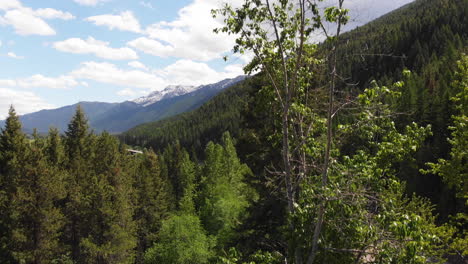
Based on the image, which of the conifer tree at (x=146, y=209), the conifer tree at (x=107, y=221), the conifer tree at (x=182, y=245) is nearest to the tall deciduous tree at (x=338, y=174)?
the conifer tree at (x=107, y=221)

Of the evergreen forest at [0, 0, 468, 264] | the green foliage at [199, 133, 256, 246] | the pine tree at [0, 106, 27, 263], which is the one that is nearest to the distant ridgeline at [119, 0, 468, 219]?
the evergreen forest at [0, 0, 468, 264]

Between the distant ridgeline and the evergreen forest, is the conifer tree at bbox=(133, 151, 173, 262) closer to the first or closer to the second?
the evergreen forest

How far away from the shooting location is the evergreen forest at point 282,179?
6.12 meters

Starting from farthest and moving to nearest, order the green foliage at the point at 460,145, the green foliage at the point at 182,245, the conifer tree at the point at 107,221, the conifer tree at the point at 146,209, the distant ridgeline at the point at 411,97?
the conifer tree at the point at 146,209, the green foliage at the point at 182,245, the conifer tree at the point at 107,221, the distant ridgeline at the point at 411,97, the green foliage at the point at 460,145

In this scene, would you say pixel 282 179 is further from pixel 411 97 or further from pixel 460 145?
pixel 411 97

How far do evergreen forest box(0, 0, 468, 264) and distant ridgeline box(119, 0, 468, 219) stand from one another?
235 millimetres

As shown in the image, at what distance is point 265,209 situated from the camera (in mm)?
14266

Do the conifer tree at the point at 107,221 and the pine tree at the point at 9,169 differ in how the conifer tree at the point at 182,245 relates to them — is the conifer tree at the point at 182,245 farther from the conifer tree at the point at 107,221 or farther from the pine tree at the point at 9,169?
the pine tree at the point at 9,169

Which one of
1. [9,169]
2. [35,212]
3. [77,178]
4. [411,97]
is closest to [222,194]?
[77,178]

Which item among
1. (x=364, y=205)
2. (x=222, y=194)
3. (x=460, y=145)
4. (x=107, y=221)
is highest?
(x=460, y=145)

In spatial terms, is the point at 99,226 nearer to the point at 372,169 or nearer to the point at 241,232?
the point at 241,232

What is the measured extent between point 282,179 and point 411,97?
57.2 m

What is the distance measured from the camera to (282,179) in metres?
9.01

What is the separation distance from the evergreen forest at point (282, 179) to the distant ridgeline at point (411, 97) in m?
0.24
